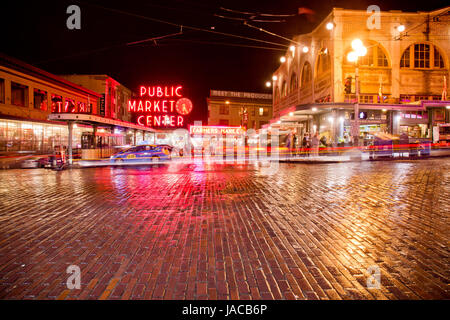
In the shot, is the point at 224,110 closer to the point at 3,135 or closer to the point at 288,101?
the point at 288,101

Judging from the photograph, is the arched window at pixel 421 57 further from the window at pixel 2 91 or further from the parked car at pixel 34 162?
the window at pixel 2 91

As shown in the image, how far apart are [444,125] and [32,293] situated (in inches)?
1320

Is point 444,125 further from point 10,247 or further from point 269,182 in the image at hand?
point 10,247

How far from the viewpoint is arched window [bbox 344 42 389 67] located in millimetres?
27906

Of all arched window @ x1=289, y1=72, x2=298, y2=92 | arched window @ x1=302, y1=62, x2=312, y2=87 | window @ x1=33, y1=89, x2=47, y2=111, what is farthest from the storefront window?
arched window @ x1=289, y1=72, x2=298, y2=92

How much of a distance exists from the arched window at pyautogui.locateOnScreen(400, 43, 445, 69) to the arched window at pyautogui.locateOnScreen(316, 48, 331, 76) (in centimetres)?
764

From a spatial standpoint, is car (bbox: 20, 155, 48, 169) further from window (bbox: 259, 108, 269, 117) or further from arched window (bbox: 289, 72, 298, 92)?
window (bbox: 259, 108, 269, 117)

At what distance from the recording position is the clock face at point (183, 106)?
1622 inches

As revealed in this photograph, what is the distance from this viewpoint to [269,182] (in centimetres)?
1002

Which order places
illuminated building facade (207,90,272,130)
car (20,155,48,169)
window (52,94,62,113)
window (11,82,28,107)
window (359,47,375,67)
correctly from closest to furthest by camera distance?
car (20,155,48,169)
window (11,82,28,107)
window (359,47,375,67)
window (52,94,62,113)
illuminated building facade (207,90,272,130)

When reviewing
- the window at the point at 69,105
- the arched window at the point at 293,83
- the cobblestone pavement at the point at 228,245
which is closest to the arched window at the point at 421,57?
the arched window at the point at 293,83

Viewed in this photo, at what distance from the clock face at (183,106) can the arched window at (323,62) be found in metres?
19.4

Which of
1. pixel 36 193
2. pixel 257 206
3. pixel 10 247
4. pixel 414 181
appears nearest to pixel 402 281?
pixel 257 206

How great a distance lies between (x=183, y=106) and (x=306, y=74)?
18.2m
